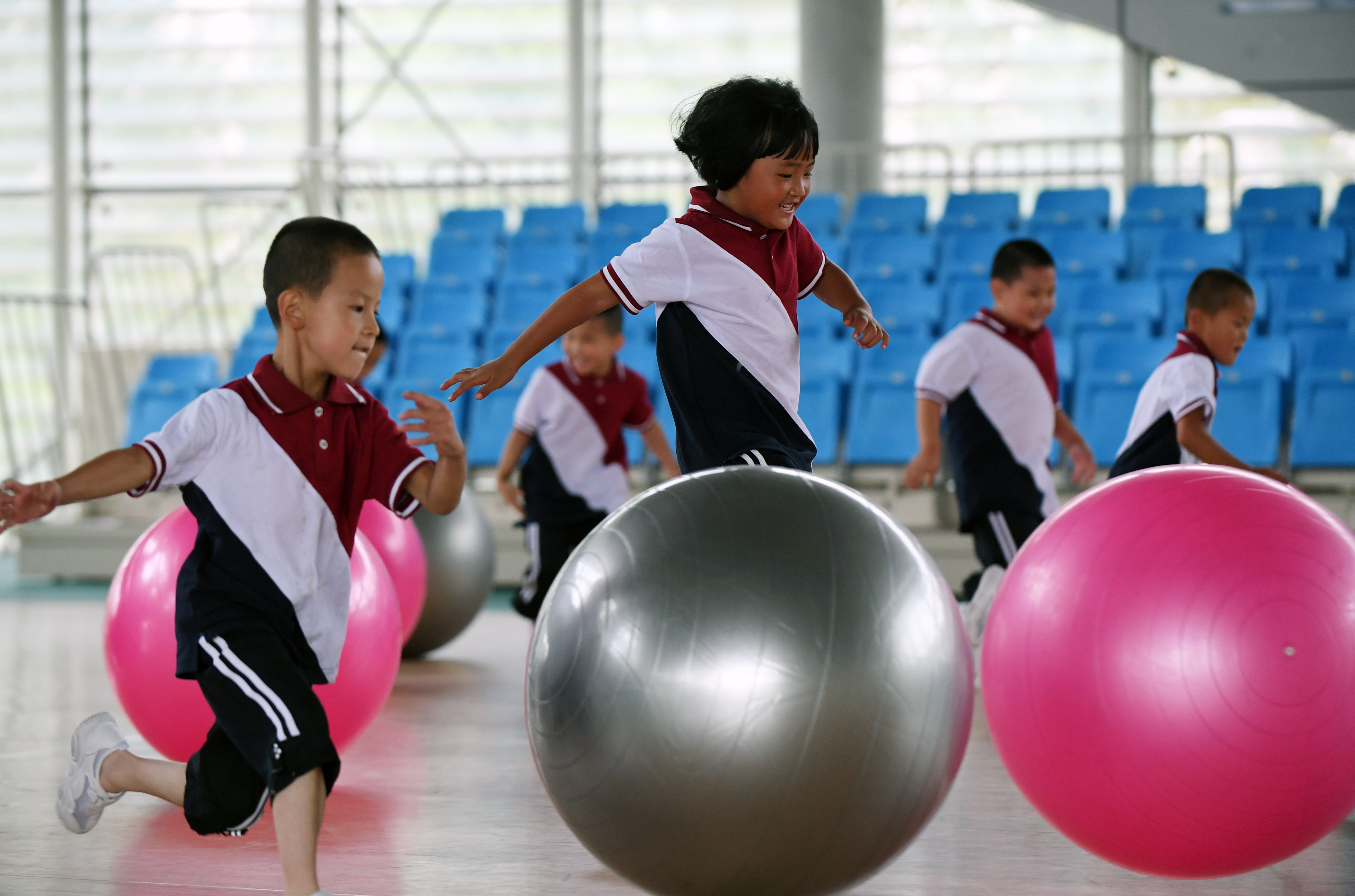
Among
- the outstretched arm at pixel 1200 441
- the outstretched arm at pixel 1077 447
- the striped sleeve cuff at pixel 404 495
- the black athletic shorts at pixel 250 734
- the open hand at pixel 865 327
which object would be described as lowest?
the black athletic shorts at pixel 250 734

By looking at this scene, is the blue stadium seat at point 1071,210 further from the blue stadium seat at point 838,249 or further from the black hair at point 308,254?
the black hair at point 308,254

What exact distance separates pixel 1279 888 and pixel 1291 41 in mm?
11691

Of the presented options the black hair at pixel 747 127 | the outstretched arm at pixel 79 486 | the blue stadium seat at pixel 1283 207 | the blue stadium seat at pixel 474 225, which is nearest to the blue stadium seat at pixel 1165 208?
the blue stadium seat at pixel 1283 207

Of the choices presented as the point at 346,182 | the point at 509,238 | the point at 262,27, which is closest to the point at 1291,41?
the point at 509,238

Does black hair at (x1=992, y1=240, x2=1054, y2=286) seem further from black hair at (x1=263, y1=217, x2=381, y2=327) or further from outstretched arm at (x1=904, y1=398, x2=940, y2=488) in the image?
black hair at (x1=263, y1=217, x2=381, y2=327)

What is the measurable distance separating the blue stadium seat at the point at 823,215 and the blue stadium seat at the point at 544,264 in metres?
1.84

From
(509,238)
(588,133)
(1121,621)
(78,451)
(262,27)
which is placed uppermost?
(262,27)

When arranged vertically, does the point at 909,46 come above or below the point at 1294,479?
above

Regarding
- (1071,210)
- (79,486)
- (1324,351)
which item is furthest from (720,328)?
(1071,210)

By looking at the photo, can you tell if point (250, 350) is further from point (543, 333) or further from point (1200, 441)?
point (543, 333)

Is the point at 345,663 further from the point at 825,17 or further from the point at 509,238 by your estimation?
the point at 825,17

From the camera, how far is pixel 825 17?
41.0 feet

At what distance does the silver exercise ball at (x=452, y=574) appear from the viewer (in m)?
6.56

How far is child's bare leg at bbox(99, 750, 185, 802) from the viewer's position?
Answer: 10.5ft
